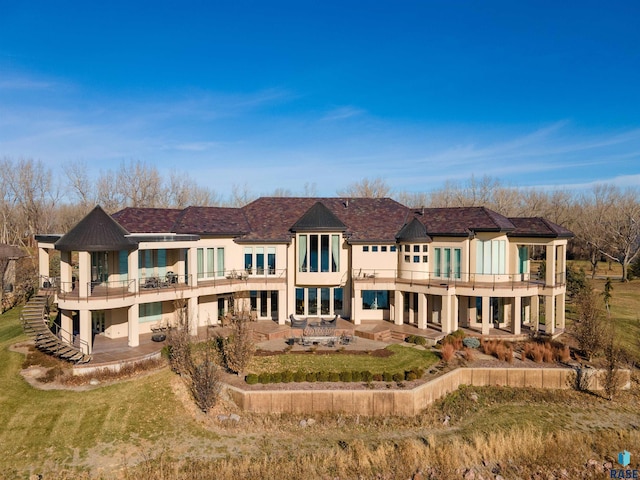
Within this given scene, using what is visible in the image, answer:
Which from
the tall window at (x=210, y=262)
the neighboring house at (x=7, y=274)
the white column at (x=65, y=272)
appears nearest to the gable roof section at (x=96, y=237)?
the white column at (x=65, y=272)

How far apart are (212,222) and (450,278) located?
55.5ft

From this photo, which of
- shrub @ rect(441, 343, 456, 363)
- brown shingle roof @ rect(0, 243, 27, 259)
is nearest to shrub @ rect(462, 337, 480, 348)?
shrub @ rect(441, 343, 456, 363)

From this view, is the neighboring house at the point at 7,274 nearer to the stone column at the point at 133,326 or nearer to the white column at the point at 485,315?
the stone column at the point at 133,326

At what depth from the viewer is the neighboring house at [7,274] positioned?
3388cm

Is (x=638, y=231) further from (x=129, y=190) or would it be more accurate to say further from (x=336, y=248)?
(x=129, y=190)

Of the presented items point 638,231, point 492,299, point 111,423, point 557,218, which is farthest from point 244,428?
point 557,218

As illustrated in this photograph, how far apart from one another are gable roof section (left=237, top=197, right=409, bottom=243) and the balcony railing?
2.39 m

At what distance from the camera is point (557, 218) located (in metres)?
81.1

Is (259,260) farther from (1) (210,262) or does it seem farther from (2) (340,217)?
(2) (340,217)

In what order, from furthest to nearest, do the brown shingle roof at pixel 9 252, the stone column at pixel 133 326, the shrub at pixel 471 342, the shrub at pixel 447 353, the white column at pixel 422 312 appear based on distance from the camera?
the brown shingle roof at pixel 9 252, the white column at pixel 422 312, the shrub at pixel 471 342, the stone column at pixel 133 326, the shrub at pixel 447 353

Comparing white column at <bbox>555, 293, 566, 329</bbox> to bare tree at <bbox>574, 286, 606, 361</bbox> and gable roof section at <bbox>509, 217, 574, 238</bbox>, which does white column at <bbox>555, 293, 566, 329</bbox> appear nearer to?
gable roof section at <bbox>509, 217, 574, 238</bbox>

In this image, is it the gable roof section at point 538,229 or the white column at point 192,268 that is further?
the gable roof section at point 538,229

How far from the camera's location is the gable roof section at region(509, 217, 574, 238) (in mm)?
27047

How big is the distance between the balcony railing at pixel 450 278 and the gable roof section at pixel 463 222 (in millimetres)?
2871
